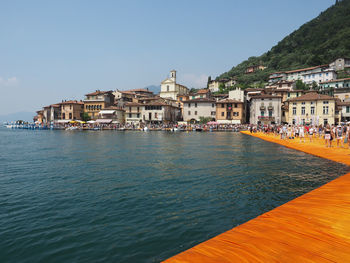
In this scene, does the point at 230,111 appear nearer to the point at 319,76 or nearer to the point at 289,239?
the point at 319,76

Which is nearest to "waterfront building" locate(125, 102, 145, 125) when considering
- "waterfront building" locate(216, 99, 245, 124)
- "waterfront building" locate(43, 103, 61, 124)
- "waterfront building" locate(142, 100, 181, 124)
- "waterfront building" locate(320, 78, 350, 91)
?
"waterfront building" locate(142, 100, 181, 124)

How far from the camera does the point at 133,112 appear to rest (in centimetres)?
7100

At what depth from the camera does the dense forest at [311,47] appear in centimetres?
8900

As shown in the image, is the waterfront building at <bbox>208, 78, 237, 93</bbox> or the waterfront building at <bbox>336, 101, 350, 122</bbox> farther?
the waterfront building at <bbox>208, 78, 237, 93</bbox>

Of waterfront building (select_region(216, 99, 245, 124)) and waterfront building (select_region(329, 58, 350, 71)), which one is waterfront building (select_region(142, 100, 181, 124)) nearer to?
waterfront building (select_region(216, 99, 245, 124))

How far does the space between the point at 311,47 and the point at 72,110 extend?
106m

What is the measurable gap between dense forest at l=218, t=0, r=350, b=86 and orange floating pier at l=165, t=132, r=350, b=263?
9557 cm

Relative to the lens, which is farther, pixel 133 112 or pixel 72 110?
pixel 72 110

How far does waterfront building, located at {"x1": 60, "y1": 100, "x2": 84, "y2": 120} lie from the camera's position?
76875 millimetres

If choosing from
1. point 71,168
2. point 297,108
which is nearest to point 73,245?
point 71,168

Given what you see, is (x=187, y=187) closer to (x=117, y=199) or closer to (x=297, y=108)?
(x=117, y=199)

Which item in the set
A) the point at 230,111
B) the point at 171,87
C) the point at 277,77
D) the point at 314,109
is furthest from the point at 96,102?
the point at 277,77

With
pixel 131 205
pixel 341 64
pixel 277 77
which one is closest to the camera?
pixel 131 205

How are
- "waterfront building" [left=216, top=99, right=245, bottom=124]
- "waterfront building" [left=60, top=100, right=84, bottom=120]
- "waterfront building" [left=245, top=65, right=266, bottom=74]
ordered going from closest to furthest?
"waterfront building" [left=216, top=99, right=245, bottom=124]
"waterfront building" [left=60, top=100, right=84, bottom=120]
"waterfront building" [left=245, top=65, right=266, bottom=74]
